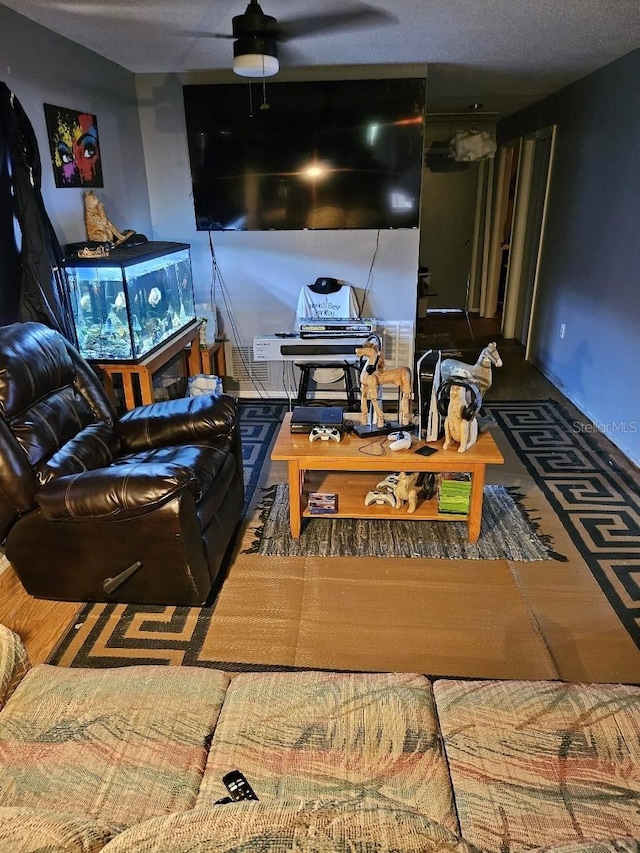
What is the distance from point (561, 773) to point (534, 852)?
519 mm

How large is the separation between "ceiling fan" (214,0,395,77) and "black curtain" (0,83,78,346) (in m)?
1.03

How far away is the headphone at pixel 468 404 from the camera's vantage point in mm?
2412

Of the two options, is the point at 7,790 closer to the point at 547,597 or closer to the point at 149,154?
the point at 547,597

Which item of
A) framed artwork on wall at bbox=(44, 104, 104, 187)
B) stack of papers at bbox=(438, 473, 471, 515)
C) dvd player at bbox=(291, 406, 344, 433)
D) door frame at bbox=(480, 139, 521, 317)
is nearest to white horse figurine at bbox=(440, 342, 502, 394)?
stack of papers at bbox=(438, 473, 471, 515)

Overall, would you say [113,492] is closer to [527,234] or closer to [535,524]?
[535,524]

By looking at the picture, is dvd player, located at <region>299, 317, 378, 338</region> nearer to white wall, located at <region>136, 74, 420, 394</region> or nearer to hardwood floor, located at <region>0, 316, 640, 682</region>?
white wall, located at <region>136, 74, 420, 394</region>

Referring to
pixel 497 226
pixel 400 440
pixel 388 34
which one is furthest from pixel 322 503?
pixel 497 226

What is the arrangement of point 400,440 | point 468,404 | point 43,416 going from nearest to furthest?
point 43,416 → point 468,404 → point 400,440

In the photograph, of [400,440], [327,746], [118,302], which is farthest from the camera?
[118,302]

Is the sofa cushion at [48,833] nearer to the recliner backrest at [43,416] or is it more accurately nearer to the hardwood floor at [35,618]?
the hardwood floor at [35,618]

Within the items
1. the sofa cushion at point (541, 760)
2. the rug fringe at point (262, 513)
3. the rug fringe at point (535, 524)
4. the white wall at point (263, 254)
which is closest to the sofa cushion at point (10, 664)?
the sofa cushion at point (541, 760)

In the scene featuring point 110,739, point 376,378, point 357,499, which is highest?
point 376,378

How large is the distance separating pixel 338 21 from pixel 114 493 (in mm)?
2447

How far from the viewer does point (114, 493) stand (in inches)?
76.5
